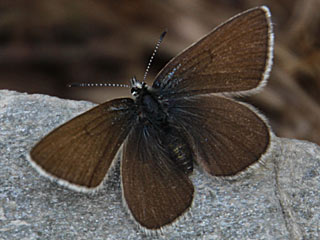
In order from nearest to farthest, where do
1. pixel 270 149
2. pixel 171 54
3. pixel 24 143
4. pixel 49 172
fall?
pixel 49 172
pixel 270 149
pixel 24 143
pixel 171 54

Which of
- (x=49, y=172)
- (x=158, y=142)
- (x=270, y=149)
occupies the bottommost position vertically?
(x=49, y=172)

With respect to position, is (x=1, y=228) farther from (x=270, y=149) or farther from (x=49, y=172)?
(x=270, y=149)

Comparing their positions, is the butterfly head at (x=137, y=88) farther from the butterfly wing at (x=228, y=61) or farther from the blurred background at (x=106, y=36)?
the blurred background at (x=106, y=36)

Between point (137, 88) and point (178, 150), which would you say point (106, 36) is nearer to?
point (137, 88)

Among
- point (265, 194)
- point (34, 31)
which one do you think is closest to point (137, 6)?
point (34, 31)

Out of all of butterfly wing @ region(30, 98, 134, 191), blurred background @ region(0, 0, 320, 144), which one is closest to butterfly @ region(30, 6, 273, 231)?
butterfly wing @ region(30, 98, 134, 191)

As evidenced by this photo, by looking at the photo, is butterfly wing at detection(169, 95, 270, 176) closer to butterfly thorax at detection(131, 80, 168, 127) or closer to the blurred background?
butterfly thorax at detection(131, 80, 168, 127)

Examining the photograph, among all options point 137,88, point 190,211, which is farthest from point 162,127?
point 190,211

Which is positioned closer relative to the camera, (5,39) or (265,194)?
(265,194)
